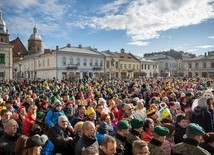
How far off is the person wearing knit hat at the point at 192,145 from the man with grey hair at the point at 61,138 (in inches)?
93.7

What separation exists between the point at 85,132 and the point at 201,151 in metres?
2.07

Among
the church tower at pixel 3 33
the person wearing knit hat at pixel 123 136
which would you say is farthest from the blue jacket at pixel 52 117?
the church tower at pixel 3 33

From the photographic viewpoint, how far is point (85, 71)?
185 feet

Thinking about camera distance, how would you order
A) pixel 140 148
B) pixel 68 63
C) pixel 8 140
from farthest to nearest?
pixel 68 63, pixel 8 140, pixel 140 148

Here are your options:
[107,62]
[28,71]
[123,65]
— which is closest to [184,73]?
[123,65]

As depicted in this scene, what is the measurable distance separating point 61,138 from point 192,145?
277 cm

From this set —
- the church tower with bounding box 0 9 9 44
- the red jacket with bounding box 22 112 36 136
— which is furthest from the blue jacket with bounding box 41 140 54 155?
the church tower with bounding box 0 9 9 44

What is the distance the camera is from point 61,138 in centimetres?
520

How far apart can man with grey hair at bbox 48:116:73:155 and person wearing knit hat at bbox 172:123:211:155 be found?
2.38 metres

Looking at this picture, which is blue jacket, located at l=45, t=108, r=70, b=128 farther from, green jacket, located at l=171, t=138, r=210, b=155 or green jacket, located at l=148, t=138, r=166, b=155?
green jacket, located at l=171, t=138, r=210, b=155

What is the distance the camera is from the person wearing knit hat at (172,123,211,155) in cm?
370

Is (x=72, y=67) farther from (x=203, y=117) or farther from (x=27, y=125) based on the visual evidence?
(x=203, y=117)

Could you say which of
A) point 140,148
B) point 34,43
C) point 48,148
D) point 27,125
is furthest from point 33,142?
point 34,43

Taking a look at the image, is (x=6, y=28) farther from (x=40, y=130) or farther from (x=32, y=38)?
(x=40, y=130)
